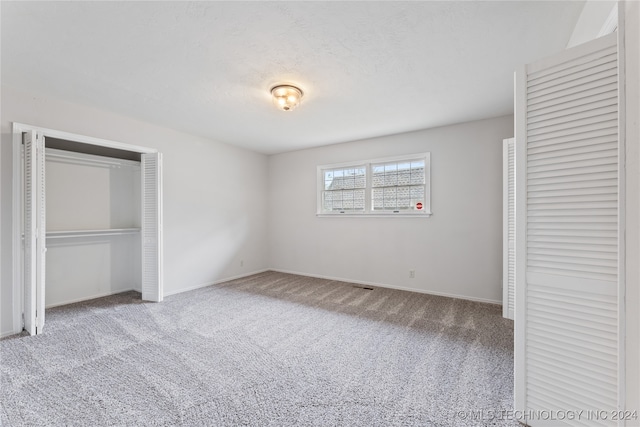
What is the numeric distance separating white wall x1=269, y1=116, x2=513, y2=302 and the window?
13cm

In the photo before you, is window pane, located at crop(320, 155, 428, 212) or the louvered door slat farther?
window pane, located at crop(320, 155, 428, 212)

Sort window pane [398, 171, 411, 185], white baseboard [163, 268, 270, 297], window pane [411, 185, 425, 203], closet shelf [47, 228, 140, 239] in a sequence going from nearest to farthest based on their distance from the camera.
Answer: closet shelf [47, 228, 140, 239] → white baseboard [163, 268, 270, 297] → window pane [411, 185, 425, 203] → window pane [398, 171, 411, 185]

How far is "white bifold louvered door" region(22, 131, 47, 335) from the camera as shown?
2.67 m

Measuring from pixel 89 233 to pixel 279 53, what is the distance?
12.0 ft

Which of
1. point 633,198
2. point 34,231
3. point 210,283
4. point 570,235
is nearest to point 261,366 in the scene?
point 570,235

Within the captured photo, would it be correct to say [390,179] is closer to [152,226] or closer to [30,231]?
[152,226]

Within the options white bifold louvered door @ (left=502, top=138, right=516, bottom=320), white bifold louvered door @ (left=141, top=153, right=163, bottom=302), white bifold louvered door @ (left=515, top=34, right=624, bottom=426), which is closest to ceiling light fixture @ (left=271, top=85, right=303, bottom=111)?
white bifold louvered door @ (left=515, top=34, right=624, bottom=426)

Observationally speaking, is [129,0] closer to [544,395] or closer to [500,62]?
[500,62]

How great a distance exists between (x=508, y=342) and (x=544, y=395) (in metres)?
1.22

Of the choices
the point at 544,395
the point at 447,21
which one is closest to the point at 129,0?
the point at 447,21

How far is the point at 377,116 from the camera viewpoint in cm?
358

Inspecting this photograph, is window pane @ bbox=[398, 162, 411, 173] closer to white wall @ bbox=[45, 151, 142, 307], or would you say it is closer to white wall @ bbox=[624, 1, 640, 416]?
white wall @ bbox=[624, 1, 640, 416]

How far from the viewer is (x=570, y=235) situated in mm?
1407

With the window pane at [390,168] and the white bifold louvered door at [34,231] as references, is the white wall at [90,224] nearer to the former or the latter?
the white bifold louvered door at [34,231]
